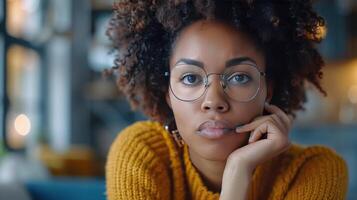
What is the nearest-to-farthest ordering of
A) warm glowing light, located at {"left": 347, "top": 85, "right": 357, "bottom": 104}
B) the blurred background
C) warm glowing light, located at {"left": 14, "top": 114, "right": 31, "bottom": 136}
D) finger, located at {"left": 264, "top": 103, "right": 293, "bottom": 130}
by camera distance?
finger, located at {"left": 264, "top": 103, "right": 293, "bottom": 130} → the blurred background → warm glowing light, located at {"left": 14, "top": 114, "right": 31, "bottom": 136} → warm glowing light, located at {"left": 347, "top": 85, "right": 357, "bottom": 104}

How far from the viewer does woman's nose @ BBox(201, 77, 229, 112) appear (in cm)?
88

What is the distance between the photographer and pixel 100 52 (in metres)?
7.15

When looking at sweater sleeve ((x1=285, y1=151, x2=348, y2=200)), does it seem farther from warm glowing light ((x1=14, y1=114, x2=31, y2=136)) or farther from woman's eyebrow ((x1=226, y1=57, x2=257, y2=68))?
warm glowing light ((x1=14, y1=114, x2=31, y2=136))

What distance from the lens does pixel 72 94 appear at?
A: 6.69 metres

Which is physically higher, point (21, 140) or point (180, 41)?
point (180, 41)

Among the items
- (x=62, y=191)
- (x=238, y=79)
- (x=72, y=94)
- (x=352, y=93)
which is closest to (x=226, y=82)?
(x=238, y=79)

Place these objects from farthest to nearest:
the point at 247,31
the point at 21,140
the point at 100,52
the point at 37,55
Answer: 1. the point at 100,52
2. the point at 37,55
3. the point at 21,140
4. the point at 247,31

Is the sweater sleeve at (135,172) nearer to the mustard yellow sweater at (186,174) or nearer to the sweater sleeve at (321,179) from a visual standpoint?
the mustard yellow sweater at (186,174)

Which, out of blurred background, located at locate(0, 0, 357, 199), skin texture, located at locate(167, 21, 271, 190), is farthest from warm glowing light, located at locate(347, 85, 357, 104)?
skin texture, located at locate(167, 21, 271, 190)

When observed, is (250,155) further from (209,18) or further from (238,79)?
(209,18)

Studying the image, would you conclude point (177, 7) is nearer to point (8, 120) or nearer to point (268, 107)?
point (268, 107)

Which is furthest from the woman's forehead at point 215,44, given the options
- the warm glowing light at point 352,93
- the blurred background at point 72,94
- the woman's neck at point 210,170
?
the warm glowing light at point 352,93

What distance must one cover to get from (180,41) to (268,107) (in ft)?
0.67

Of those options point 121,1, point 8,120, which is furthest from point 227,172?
point 8,120
